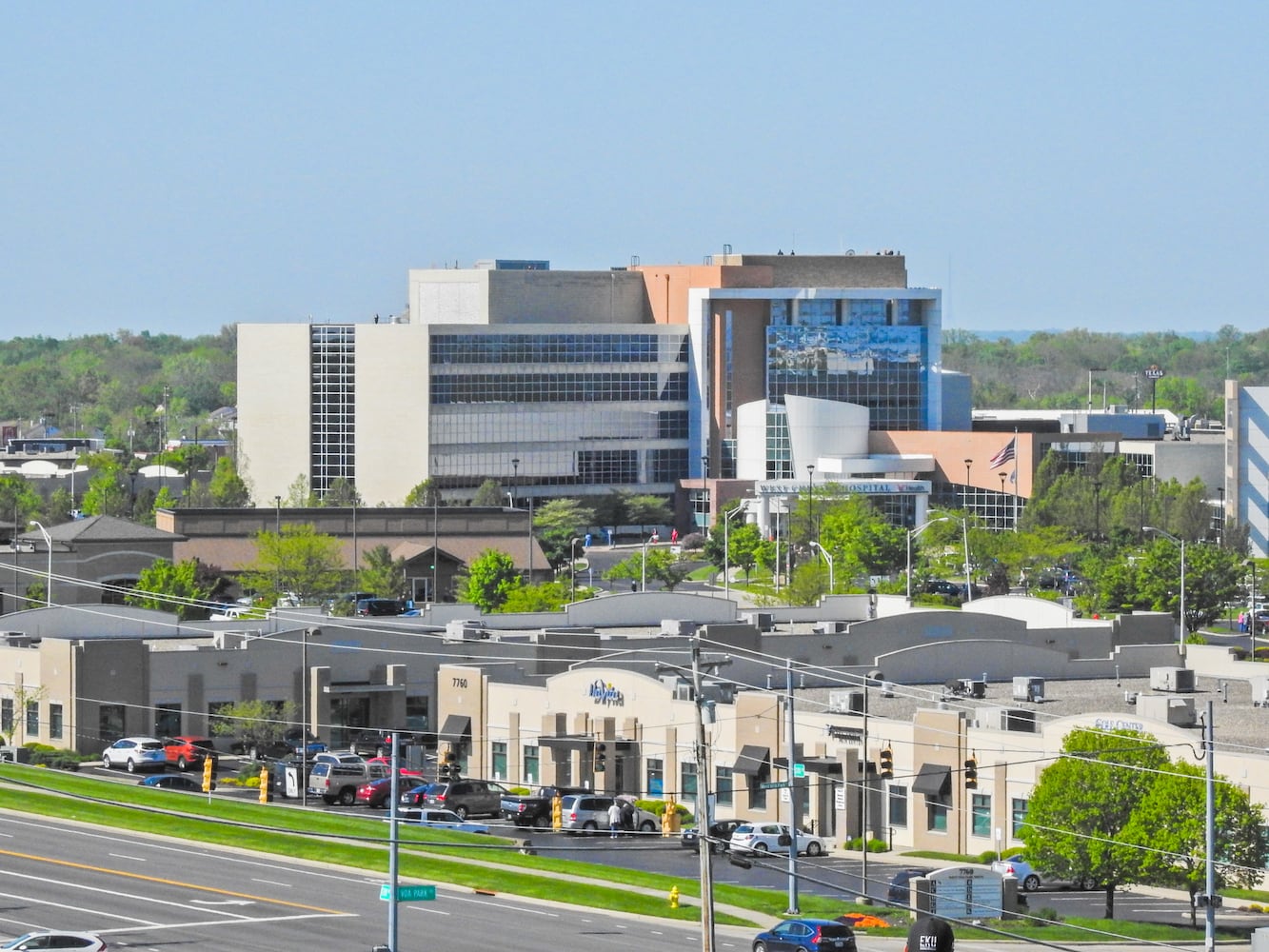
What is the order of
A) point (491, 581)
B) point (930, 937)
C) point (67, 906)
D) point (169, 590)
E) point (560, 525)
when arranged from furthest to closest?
point (560, 525)
point (491, 581)
point (169, 590)
point (67, 906)
point (930, 937)

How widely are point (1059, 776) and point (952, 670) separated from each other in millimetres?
29841

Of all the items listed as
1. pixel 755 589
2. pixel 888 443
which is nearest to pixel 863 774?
pixel 755 589

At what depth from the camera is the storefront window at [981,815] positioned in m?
67.8

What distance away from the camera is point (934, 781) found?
2731 inches

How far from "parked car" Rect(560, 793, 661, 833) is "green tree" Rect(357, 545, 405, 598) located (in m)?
62.8

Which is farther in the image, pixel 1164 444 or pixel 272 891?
pixel 1164 444

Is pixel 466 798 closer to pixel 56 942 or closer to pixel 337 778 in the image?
pixel 337 778

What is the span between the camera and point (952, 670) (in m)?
89.1

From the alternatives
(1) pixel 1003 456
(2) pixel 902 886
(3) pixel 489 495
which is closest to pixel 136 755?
(2) pixel 902 886

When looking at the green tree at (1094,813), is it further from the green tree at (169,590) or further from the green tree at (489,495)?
the green tree at (489,495)

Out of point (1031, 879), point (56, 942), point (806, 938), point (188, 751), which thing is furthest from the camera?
point (188, 751)

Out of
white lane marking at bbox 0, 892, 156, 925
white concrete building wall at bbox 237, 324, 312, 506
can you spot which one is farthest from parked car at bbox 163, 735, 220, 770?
white concrete building wall at bbox 237, 324, 312, 506

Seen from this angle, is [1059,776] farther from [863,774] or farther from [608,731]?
[608,731]

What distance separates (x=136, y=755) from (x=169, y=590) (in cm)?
4035
